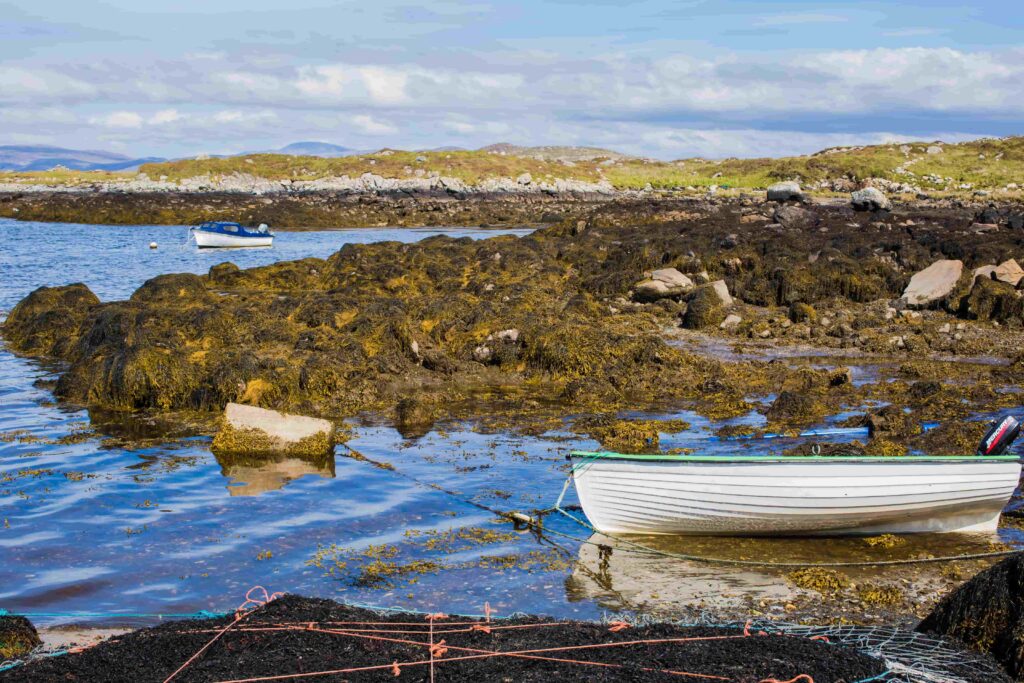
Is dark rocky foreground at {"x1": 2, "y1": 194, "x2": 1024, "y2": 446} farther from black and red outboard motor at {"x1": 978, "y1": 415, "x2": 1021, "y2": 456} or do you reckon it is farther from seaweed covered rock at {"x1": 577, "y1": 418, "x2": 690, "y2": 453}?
black and red outboard motor at {"x1": 978, "y1": 415, "x2": 1021, "y2": 456}

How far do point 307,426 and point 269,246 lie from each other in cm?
3703

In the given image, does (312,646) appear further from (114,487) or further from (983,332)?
(983,332)

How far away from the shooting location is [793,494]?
9.73 meters

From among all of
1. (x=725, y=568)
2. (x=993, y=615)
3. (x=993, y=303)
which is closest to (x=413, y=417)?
(x=725, y=568)

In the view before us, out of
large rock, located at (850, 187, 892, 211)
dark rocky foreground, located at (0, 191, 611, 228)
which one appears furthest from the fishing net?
dark rocky foreground, located at (0, 191, 611, 228)

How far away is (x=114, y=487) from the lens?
40.3ft

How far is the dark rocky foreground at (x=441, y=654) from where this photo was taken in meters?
6.23

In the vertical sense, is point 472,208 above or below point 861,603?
above

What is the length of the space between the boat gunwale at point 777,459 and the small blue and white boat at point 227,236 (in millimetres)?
39809

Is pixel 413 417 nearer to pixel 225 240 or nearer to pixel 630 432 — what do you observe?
pixel 630 432

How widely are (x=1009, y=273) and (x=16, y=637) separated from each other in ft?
75.7

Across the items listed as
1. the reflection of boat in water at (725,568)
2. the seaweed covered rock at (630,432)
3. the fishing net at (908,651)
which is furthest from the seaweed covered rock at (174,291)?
the fishing net at (908,651)

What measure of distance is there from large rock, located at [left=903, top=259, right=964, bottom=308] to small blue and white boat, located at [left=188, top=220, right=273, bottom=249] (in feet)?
110

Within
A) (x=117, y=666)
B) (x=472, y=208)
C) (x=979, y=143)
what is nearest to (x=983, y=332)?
(x=117, y=666)
